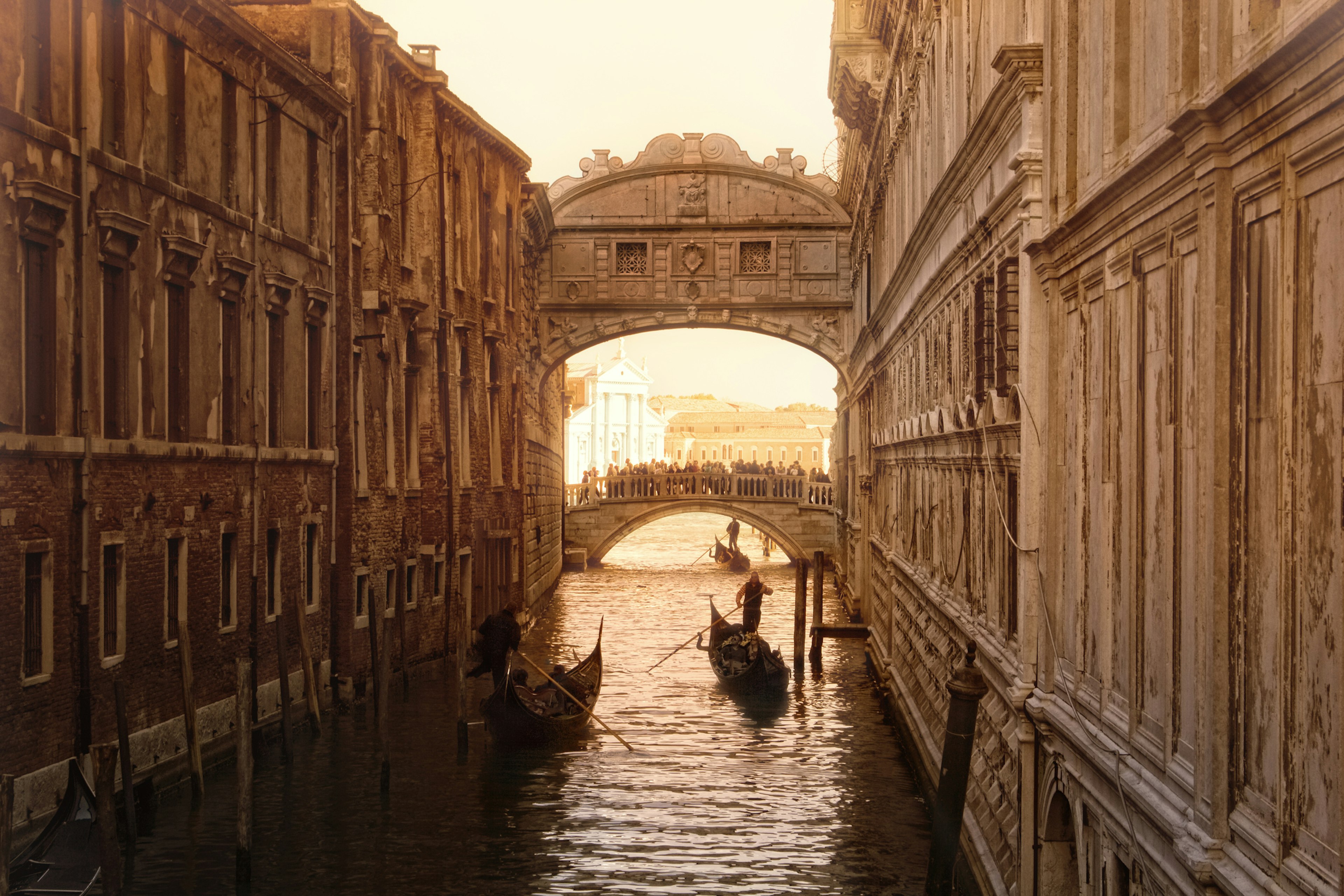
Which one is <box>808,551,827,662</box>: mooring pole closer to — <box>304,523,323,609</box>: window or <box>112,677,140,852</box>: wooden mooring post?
<box>304,523,323,609</box>: window

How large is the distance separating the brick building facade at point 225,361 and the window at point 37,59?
2 cm

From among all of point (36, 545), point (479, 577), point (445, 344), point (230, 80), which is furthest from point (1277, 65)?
point (479, 577)

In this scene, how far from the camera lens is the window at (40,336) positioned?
970cm

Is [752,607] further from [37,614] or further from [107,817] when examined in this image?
[107,817]

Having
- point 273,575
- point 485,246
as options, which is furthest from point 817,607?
point 273,575

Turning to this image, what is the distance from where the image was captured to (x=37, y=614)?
9734 mm

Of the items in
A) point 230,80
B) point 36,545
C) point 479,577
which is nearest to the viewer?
point 36,545

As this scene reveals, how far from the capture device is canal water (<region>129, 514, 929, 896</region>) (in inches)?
393

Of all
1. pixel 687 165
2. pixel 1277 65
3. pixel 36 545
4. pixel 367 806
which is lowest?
pixel 367 806

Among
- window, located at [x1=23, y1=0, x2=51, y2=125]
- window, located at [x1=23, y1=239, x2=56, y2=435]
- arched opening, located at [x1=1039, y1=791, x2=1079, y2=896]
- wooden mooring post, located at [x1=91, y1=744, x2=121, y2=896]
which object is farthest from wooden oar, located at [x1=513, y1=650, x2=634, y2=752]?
arched opening, located at [x1=1039, y1=791, x2=1079, y2=896]

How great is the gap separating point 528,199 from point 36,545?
1481 centimetres

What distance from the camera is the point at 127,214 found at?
35.9 feet

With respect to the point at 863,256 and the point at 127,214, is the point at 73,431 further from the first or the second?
the point at 863,256

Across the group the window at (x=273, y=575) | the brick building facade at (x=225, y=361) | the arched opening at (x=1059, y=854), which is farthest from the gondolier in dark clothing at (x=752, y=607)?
the arched opening at (x=1059, y=854)
